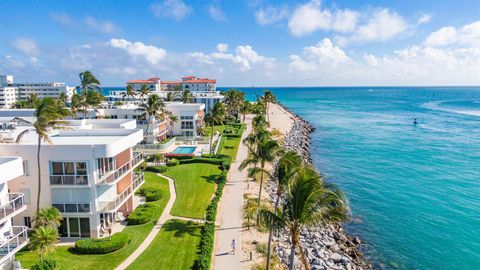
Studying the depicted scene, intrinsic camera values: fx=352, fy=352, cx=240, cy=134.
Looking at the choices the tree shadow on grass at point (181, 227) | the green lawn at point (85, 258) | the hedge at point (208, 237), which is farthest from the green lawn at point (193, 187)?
the green lawn at point (85, 258)

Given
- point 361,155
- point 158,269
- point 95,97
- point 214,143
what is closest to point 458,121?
point 361,155

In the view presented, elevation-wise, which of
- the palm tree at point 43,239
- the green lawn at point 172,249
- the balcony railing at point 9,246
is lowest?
the green lawn at point 172,249

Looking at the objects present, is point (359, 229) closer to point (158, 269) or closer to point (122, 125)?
point (158, 269)

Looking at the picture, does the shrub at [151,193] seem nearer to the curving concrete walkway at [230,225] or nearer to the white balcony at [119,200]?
the white balcony at [119,200]

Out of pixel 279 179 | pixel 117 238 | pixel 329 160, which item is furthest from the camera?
pixel 329 160

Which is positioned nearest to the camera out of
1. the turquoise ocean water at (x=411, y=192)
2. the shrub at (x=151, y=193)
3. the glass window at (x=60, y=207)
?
the glass window at (x=60, y=207)

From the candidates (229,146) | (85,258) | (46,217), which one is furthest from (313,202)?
(229,146)
